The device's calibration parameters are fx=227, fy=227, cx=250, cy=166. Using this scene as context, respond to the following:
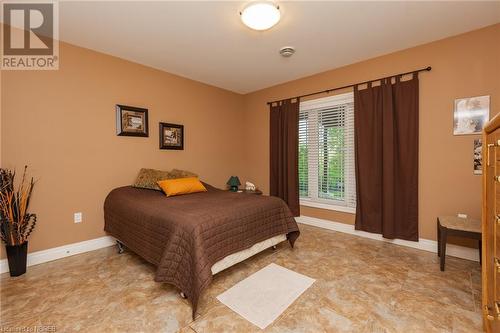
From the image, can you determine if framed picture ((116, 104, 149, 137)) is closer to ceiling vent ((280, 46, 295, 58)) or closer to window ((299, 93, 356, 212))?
ceiling vent ((280, 46, 295, 58))

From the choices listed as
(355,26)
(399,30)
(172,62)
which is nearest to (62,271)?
(172,62)

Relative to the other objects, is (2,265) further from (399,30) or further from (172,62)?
(399,30)

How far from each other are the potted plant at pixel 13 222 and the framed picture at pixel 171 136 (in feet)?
5.51

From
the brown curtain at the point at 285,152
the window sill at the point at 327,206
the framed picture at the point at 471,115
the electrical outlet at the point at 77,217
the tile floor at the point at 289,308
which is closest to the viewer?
the tile floor at the point at 289,308

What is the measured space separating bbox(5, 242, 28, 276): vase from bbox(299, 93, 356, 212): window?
360 centimetres

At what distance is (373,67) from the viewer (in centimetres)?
312

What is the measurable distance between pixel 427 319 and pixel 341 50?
289cm

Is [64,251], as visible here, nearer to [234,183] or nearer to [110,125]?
[110,125]

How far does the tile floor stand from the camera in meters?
1.56

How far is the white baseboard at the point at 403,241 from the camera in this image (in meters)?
2.49

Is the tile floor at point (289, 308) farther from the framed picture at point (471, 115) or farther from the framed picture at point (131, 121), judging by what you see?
the framed picture at point (131, 121)

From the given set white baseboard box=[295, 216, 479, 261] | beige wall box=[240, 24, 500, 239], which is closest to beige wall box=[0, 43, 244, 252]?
white baseboard box=[295, 216, 479, 261]

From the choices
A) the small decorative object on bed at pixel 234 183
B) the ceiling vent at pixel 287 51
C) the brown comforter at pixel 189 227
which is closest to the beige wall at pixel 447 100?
the ceiling vent at pixel 287 51

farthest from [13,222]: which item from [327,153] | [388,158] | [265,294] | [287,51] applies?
[388,158]
